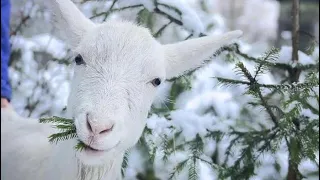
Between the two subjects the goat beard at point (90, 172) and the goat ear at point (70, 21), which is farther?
the goat ear at point (70, 21)

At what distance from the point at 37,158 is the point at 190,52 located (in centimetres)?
122

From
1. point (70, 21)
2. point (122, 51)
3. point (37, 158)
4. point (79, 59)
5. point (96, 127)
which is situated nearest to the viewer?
point (96, 127)

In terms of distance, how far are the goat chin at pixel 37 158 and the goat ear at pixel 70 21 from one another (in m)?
0.68

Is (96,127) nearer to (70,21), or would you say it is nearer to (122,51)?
(122,51)

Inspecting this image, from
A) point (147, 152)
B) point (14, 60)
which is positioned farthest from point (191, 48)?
point (14, 60)

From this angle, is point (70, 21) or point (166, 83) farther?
point (166, 83)

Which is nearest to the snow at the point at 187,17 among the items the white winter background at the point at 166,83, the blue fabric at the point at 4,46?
the white winter background at the point at 166,83

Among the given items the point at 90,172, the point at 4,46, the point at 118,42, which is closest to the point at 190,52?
the point at 118,42

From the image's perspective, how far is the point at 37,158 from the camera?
351 cm

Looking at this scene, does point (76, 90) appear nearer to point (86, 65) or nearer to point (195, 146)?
point (86, 65)

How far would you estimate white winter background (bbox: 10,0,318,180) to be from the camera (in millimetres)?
3941

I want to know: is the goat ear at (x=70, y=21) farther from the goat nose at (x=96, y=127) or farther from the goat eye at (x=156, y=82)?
the goat nose at (x=96, y=127)

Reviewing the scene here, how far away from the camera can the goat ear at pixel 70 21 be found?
131 inches

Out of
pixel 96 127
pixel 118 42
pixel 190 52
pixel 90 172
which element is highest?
pixel 118 42
